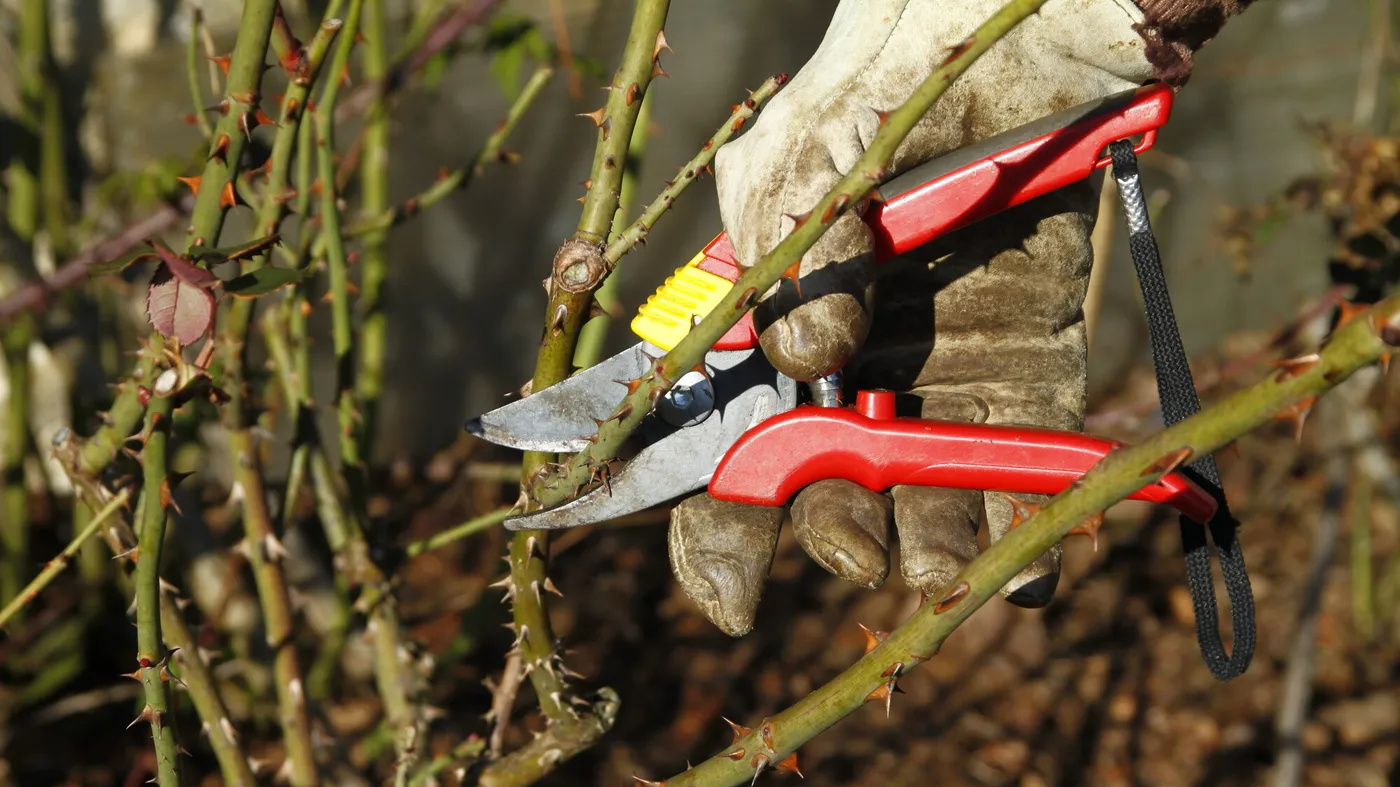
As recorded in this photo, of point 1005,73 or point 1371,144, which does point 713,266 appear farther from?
point 1371,144

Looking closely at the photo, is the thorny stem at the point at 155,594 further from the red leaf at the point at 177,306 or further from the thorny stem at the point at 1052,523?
the thorny stem at the point at 1052,523

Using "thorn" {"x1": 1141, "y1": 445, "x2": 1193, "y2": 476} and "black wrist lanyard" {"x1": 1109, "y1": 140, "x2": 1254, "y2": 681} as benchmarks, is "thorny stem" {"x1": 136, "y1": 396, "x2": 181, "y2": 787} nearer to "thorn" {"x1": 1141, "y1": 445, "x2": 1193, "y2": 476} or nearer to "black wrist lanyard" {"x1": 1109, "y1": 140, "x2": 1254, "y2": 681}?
"thorn" {"x1": 1141, "y1": 445, "x2": 1193, "y2": 476}

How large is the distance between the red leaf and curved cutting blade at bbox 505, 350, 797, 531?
1.35 feet

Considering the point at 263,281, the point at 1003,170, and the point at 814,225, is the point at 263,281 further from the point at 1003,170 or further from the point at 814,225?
the point at 1003,170

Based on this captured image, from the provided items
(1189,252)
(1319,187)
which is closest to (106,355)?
(1319,187)

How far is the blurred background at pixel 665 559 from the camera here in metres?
3.12

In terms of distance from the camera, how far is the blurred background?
312 cm

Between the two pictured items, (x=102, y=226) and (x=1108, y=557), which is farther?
(x=1108, y=557)

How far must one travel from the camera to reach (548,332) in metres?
1.29

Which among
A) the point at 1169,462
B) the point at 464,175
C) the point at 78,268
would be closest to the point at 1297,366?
the point at 1169,462

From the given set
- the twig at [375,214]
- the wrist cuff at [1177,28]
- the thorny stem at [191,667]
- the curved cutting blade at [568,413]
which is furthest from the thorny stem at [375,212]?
the wrist cuff at [1177,28]

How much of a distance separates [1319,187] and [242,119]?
8.50ft

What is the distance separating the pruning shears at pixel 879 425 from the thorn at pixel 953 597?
236 mm

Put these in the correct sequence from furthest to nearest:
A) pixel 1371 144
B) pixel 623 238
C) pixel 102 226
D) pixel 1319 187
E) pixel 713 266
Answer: pixel 102 226
pixel 1319 187
pixel 1371 144
pixel 713 266
pixel 623 238
